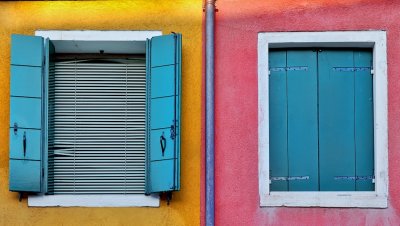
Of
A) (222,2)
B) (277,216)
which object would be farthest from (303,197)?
(222,2)

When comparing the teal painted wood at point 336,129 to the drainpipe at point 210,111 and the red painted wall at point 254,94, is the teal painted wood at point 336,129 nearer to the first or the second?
the red painted wall at point 254,94

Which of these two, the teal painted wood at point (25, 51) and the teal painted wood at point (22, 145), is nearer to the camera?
the teal painted wood at point (22, 145)

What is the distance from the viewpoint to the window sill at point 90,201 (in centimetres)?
853

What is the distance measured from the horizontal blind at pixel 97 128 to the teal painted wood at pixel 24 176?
0.35m

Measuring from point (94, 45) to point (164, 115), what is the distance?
1.12 meters

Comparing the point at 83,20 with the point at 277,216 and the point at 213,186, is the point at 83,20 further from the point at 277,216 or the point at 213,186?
the point at 277,216

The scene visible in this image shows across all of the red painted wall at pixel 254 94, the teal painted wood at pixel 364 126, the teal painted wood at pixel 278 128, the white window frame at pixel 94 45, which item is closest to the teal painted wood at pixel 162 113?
the red painted wall at pixel 254 94

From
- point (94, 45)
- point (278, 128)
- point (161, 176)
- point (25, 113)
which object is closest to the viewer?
point (161, 176)

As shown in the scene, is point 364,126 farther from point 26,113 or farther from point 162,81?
point 26,113

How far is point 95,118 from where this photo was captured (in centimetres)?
888

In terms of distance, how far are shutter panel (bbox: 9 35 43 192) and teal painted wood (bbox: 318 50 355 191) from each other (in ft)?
9.25

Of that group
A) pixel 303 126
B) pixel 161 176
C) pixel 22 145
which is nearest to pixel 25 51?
pixel 22 145

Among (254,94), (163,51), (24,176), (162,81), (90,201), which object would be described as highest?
(163,51)

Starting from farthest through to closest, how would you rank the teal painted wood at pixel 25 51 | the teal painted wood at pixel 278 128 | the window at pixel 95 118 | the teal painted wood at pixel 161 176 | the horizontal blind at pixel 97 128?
the horizontal blind at pixel 97 128, the teal painted wood at pixel 278 128, the teal painted wood at pixel 25 51, the window at pixel 95 118, the teal painted wood at pixel 161 176
